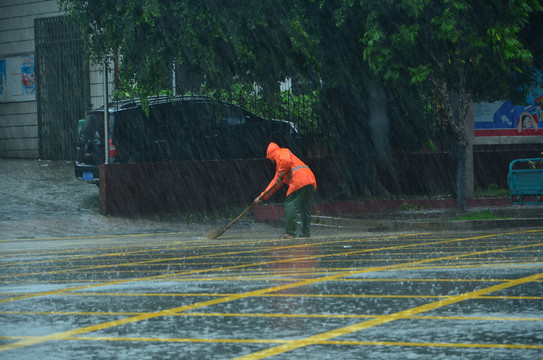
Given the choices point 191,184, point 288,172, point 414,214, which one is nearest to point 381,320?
point 288,172

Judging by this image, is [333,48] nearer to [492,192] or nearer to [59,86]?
[492,192]

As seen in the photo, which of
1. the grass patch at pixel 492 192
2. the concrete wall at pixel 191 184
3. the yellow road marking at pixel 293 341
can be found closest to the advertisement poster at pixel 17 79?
the concrete wall at pixel 191 184

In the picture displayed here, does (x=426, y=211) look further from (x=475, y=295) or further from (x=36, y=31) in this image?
(x=36, y=31)

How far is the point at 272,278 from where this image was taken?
373 inches

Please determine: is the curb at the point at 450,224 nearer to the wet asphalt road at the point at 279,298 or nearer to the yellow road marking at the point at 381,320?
the wet asphalt road at the point at 279,298

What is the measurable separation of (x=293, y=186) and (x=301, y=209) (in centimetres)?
39

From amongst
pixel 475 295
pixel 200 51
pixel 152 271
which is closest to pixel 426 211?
pixel 200 51

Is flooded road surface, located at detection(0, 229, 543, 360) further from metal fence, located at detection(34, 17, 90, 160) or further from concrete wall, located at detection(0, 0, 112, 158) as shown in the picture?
concrete wall, located at detection(0, 0, 112, 158)

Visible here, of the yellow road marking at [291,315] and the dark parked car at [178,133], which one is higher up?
the dark parked car at [178,133]

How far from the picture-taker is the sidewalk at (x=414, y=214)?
16.3 meters

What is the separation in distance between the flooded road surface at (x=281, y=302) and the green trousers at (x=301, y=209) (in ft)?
6.67

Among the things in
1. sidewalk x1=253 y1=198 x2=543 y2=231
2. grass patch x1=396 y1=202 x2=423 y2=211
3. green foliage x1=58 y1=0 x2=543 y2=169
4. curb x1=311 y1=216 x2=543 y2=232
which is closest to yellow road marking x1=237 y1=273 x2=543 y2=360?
curb x1=311 y1=216 x2=543 y2=232

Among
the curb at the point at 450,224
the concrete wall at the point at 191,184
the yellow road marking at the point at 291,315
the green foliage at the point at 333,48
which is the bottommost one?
the yellow road marking at the point at 291,315

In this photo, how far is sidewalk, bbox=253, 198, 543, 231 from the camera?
16312 mm
